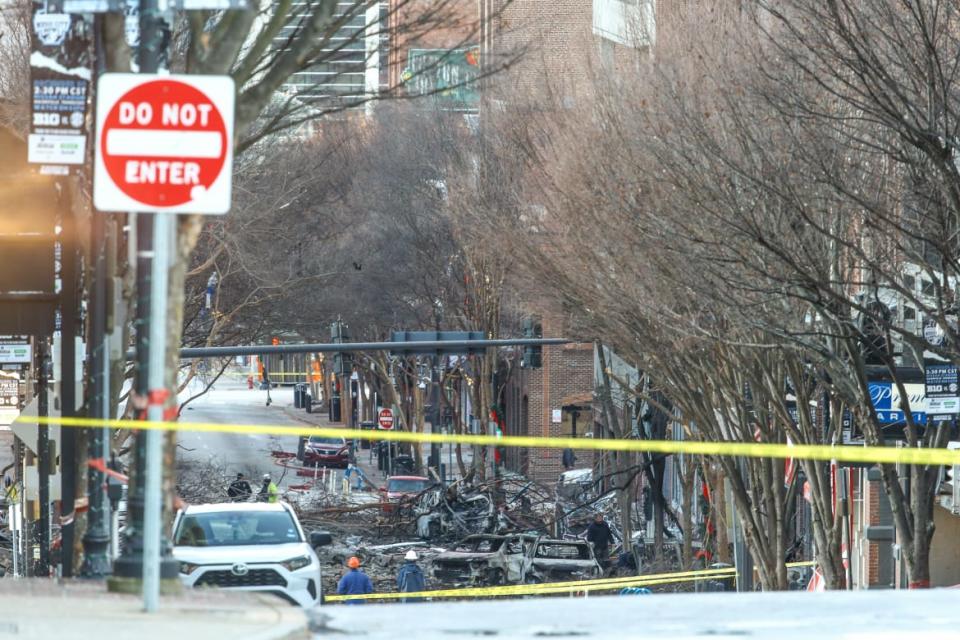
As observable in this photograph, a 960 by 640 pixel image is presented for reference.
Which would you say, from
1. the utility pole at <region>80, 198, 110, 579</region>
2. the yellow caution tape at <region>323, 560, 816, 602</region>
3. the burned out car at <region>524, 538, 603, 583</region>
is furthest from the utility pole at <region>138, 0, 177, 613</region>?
the burned out car at <region>524, 538, 603, 583</region>

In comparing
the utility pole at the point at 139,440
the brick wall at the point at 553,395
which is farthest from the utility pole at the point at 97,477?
the brick wall at the point at 553,395

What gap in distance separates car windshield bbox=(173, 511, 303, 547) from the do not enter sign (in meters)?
40.7

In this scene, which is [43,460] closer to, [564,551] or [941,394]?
[564,551]

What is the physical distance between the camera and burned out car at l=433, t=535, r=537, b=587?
96.3 ft

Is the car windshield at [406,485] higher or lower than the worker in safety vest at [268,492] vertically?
lower

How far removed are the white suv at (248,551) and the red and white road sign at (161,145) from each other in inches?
315

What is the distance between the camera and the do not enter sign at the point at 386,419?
58188 millimetres

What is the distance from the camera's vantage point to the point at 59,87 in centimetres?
1290

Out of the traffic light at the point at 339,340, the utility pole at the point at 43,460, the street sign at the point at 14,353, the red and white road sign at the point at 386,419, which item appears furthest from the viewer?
the red and white road sign at the point at 386,419

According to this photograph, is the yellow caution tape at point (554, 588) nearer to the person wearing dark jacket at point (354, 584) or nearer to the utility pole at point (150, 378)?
the person wearing dark jacket at point (354, 584)

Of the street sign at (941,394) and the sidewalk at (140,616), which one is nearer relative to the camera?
the sidewalk at (140,616)

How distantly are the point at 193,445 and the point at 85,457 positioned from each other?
189 ft

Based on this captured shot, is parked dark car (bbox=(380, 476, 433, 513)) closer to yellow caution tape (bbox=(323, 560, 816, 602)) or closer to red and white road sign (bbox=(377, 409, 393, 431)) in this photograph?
red and white road sign (bbox=(377, 409, 393, 431))

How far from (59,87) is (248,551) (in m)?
5.77
